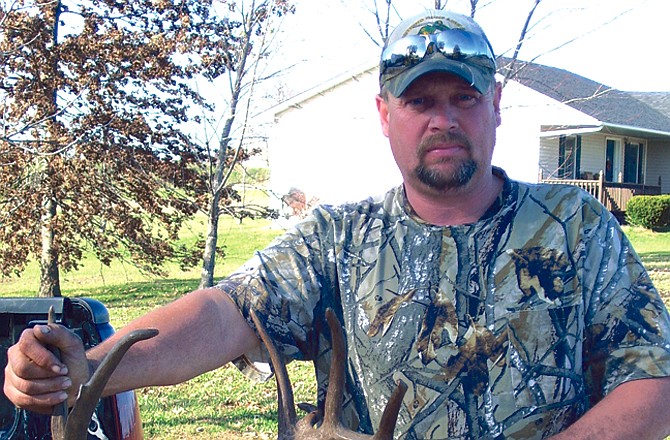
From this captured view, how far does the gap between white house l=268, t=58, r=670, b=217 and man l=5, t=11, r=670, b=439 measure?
21.8 meters

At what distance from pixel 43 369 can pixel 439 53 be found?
1545 mm

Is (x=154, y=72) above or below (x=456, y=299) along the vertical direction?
above

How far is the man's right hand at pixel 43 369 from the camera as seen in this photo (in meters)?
2.04

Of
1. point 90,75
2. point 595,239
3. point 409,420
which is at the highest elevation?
point 90,75

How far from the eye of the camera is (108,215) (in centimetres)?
1398

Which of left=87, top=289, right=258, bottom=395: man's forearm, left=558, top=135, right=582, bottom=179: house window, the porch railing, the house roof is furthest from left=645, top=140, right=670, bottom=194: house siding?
left=87, top=289, right=258, bottom=395: man's forearm

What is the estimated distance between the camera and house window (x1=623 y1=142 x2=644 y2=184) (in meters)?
30.8

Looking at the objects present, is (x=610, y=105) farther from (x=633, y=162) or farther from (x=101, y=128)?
(x=101, y=128)

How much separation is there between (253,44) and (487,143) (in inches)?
388

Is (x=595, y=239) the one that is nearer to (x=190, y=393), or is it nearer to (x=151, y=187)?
(x=190, y=393)

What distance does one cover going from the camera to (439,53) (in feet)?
8.25

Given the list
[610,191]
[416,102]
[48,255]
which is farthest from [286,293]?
[610,191]

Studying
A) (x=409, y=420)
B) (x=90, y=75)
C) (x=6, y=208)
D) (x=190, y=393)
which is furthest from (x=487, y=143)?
(x=6, y=208)

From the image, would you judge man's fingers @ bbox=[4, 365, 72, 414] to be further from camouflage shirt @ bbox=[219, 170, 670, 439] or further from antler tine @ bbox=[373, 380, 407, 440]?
antler tine @ bbox=[373, 380, 407, 440]
